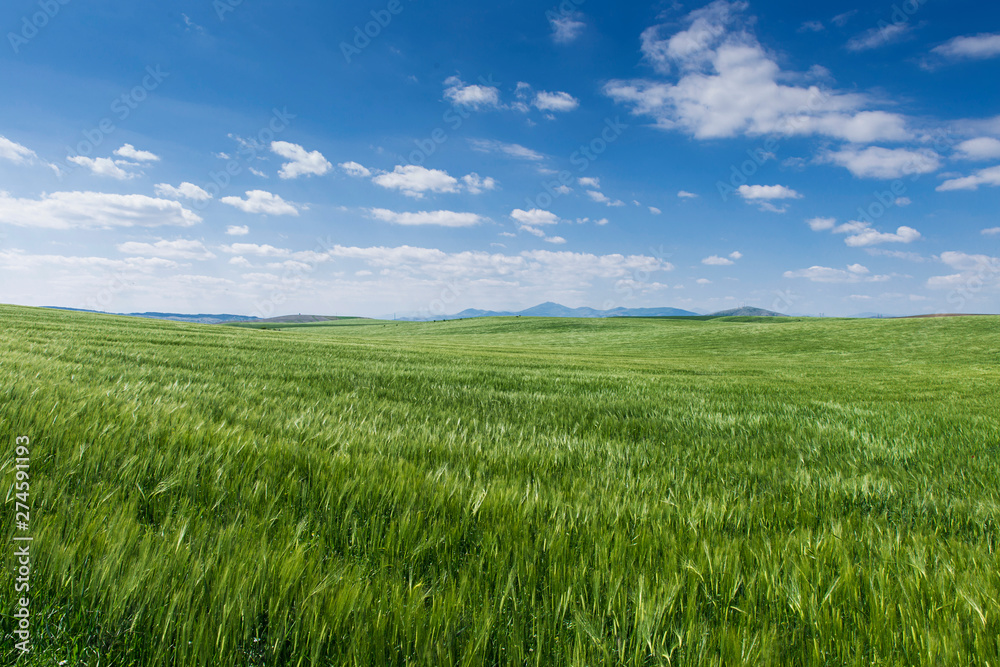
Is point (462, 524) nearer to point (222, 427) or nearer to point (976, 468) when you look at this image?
point (222, 427)

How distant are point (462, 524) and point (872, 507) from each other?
2.55m

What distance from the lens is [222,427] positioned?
298 centimetres

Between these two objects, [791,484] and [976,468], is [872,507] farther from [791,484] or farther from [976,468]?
[976,468]

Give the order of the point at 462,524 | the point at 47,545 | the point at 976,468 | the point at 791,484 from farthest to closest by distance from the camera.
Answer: the point at 976,468 < the point at 791,484 < the point at 462,524 < the point at 47,545

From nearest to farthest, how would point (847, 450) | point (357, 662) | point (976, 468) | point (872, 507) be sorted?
point (357, 662)
point (872, 507)
point (976, 468)
point (847, 450)

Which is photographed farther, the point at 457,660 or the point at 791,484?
the point at 791,484

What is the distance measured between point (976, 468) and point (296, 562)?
5180mm

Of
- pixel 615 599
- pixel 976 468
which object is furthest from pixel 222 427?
pixel 976 468

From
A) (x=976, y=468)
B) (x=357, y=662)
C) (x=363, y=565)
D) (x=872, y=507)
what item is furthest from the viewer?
(x=976, y=468)

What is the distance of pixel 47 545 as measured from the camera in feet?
4.53

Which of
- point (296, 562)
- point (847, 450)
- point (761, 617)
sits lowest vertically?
point (847, 450)

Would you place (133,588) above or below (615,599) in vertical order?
above

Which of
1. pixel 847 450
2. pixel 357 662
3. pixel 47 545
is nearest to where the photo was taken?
pixel 357 662

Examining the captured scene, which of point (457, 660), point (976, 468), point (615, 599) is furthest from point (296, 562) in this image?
point (976, 468)
